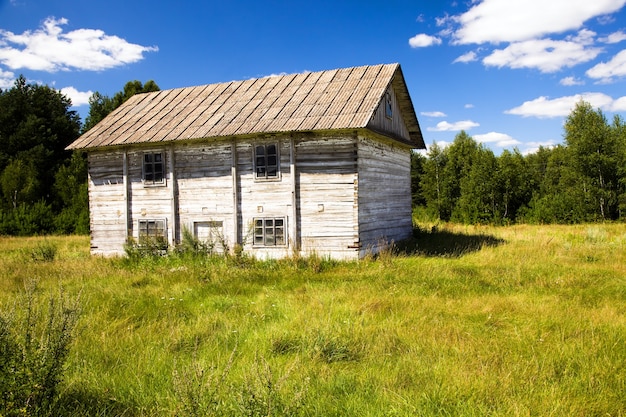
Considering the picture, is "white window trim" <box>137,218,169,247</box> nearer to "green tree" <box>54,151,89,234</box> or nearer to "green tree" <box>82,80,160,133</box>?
"green tree" <box>54,151,89,234</box>

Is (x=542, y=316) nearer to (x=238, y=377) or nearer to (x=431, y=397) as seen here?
(x=431, y=397)

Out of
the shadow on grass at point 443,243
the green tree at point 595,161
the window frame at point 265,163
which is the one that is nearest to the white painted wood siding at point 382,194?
the shadow on grass at point 443,243

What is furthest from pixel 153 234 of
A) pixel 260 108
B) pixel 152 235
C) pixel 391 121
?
pixel 391 121

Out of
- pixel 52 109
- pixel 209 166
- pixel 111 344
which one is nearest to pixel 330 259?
pixel 209 166

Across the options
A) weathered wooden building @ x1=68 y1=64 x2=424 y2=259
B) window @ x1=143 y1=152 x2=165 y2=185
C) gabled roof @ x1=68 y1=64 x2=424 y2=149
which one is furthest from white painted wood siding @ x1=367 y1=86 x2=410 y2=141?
window @ x1=143 y1=152 x2=165 y2=185

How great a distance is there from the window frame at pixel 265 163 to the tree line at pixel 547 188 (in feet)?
60.3

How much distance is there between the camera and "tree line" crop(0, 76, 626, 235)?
3002 cm

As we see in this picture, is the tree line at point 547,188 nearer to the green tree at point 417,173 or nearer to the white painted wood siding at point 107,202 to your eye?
the green tree at point 417,173

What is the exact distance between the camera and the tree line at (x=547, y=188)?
30.6 meters

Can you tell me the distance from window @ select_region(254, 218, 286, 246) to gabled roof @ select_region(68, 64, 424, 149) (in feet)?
9.56

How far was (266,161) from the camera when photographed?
575 inches

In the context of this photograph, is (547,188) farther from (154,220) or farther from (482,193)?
(154,220)

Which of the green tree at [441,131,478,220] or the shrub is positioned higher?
the green tree at [441,131,478,220]

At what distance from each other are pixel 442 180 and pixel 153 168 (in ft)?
102
